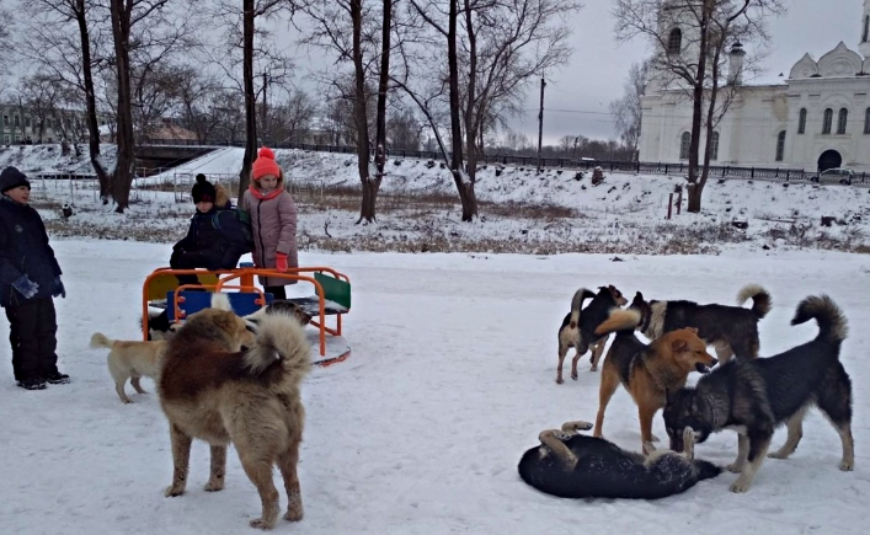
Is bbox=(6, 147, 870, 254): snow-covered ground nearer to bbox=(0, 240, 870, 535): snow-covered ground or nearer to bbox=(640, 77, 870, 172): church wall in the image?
bbox=(0, 240, 870, 535): snow-covered ground

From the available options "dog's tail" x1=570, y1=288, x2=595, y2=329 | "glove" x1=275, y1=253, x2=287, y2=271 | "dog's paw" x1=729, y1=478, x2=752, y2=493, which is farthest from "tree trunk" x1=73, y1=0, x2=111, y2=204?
"dog's paw" x1=729, y1=478, x2=752, y2=493

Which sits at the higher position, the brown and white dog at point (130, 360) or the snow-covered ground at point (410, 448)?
the brown and white dog at point (130, 360)

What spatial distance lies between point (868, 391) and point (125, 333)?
8.73m

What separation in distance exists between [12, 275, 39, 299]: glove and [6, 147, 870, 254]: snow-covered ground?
1041 cm

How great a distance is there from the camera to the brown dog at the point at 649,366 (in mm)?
4691

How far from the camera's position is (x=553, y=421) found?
5543 mm

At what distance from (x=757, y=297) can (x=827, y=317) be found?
1.79m

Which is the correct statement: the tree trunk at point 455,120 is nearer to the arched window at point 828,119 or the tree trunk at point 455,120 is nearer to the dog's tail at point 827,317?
the dog's tail at point 827,317

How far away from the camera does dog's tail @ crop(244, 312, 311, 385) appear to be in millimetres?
3428

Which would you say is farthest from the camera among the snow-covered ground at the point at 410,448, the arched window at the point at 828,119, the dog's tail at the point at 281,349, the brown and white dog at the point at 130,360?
the arched window at the point at 828,119

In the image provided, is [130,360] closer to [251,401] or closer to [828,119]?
[251,401]

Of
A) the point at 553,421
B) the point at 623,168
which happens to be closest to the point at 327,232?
the point at 553,421

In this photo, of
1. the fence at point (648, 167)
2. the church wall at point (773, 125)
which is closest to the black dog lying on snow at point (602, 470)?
the fence at point (648, 167)

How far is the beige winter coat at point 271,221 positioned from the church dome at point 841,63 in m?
61.2
